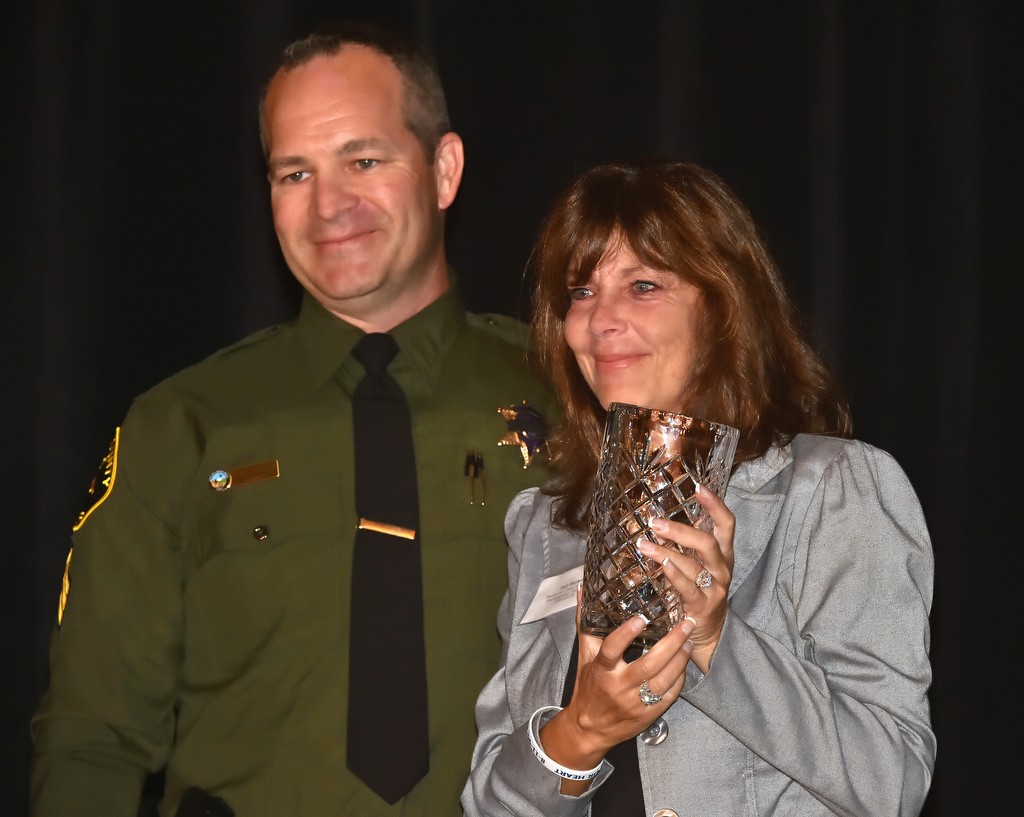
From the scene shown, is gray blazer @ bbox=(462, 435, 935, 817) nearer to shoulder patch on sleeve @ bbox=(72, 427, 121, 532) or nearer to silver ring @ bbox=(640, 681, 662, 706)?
silver ring @ bbox=(640, 681, 662, 706)

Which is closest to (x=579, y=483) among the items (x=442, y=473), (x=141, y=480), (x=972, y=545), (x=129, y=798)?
(x=442, y=473)

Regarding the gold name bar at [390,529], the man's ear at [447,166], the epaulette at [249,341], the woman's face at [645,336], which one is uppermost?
the man's ear at [447,166]

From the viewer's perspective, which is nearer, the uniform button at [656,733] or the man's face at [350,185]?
the uniform button at [656,733]

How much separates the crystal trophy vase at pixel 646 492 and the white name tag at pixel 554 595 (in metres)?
0.31

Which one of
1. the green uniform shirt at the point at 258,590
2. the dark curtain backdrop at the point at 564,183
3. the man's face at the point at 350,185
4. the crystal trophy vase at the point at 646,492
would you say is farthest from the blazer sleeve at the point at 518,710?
the dark curtain backdrop at the point at 564,183

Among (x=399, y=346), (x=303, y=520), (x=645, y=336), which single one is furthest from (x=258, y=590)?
(x=645, y=336)

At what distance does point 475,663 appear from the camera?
7.32ft

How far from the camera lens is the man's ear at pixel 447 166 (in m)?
2.54

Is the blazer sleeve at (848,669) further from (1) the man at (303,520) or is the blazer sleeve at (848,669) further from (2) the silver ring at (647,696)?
(1) the man at (303,520)

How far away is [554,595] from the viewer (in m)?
1.90

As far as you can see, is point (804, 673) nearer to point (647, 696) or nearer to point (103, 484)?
point (647, 696)

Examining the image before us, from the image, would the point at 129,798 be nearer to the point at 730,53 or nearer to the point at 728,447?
the point at 728,447

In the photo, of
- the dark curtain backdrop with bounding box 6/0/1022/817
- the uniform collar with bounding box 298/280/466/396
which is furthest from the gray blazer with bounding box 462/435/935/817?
the dark curtain backdrop with bounding box 6/0/1022/817

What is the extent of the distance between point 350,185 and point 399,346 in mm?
315
